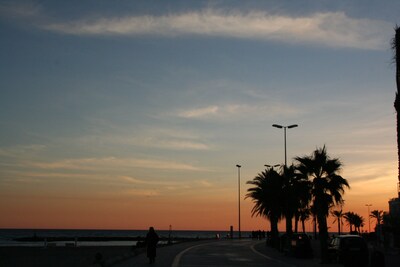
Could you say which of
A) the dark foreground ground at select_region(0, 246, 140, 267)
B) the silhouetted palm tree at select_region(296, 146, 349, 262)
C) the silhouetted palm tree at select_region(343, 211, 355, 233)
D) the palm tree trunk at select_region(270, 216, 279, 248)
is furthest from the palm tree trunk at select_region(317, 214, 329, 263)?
the silhouetted palm tree at select_region(343, 211, 355, 233)

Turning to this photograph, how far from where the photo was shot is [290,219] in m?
52.0

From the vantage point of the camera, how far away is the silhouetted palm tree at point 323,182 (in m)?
37.2

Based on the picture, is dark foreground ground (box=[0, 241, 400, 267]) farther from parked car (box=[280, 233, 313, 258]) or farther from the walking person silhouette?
the walking person silhouette

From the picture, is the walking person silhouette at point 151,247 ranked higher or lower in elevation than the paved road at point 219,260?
higher

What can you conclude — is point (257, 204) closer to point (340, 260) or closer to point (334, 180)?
point (334, 180)

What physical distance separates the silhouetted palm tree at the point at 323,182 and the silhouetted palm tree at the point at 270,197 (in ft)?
54.8

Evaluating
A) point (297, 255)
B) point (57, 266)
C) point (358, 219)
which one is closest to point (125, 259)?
point (57, 266)

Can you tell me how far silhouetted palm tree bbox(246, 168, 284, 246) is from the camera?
55.7 m

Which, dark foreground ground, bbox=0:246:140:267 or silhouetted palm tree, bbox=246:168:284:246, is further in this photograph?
silhouetted palm tree, bbox=246:168:284:246

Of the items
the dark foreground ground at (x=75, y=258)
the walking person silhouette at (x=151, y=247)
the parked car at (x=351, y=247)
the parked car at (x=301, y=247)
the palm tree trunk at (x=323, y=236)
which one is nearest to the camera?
the parked car at (x=351, y=247)

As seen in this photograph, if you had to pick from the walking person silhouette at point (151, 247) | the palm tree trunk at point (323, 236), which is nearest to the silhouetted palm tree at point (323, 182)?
the palm tree trunk at point (323, 236)

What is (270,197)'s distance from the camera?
57.9 m

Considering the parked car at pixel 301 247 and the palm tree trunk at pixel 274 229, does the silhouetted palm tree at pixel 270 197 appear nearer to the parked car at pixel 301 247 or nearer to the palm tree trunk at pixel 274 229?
the palm tree trunk at pixel 274 229

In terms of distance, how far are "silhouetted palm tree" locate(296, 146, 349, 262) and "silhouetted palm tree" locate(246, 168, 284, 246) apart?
16704mm
